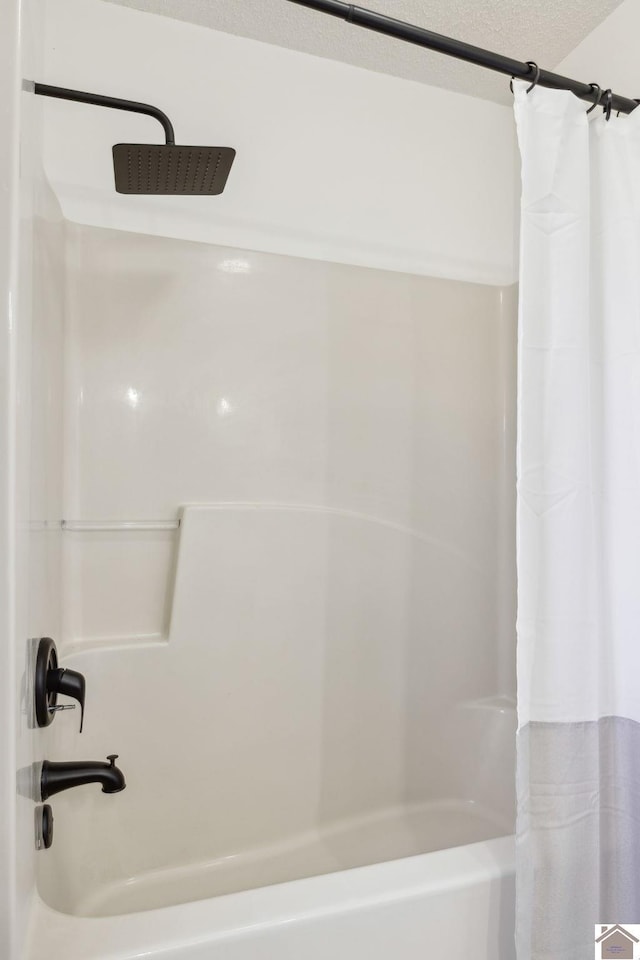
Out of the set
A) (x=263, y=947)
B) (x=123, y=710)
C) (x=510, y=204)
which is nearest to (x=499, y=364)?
(x=510, y=204)

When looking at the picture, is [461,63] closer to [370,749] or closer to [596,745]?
[596,745]

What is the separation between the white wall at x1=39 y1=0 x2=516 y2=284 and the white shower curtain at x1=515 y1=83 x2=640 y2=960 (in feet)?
2.75

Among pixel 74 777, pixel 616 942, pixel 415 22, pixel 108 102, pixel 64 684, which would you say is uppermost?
pixel 415 22

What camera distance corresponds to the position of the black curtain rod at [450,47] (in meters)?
0.99

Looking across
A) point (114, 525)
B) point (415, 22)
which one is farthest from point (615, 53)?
point (114, 525)

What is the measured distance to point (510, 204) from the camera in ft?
6.87

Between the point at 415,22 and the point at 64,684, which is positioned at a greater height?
the point at 415,22

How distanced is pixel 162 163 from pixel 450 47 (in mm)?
560

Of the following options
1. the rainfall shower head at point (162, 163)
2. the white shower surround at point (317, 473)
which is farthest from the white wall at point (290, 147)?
the rainfall shower head at point (162, 163)

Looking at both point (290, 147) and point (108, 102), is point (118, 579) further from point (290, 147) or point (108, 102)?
point (290, 147)

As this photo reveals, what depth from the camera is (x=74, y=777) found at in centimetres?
92

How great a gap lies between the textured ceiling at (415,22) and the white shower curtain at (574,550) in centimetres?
75

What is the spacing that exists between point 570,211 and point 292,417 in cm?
91

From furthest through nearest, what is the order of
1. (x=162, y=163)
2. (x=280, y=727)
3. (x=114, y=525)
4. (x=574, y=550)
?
1. (x=280, y=727)
2. (x=114, y=525)
3. (x=162, y=163)
4. (x=574, y=550)
